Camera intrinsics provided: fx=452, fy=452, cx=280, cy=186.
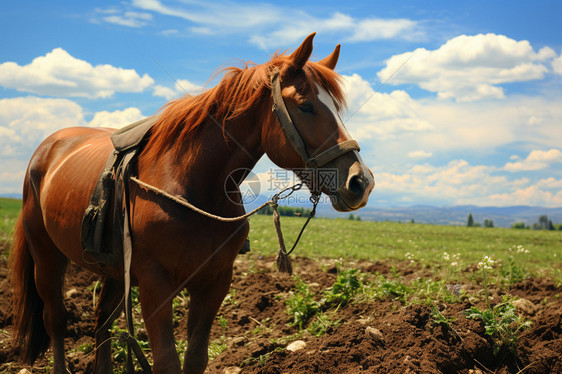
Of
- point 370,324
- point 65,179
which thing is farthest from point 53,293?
point 370,324

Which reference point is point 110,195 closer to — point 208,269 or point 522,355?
point 208,269

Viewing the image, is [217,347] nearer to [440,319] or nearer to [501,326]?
[440,319]

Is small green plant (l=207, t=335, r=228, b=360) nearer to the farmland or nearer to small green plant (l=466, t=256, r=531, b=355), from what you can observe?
the farmland

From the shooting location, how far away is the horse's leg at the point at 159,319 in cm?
324

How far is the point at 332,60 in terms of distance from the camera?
371 centimetres

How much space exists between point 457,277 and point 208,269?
5.09m

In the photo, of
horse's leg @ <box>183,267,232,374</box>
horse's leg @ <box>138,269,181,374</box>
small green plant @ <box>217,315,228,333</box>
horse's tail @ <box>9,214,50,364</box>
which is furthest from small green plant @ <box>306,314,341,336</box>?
horse's tail @ <box>9,214,50,364</box>

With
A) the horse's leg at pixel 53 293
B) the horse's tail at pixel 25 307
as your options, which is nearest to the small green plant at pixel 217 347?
the horse's leg at pixel 53 293

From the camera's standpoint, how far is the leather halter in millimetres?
3078

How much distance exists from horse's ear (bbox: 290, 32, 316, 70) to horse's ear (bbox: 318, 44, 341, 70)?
40 centimetres

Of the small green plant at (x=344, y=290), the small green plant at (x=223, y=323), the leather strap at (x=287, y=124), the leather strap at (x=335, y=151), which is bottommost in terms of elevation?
the small green plant at (x=223, y=323)

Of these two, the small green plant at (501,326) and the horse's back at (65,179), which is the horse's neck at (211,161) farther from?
the small green plant at (501,326)

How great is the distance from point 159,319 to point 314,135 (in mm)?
1732

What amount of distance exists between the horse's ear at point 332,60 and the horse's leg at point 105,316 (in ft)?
10.3
